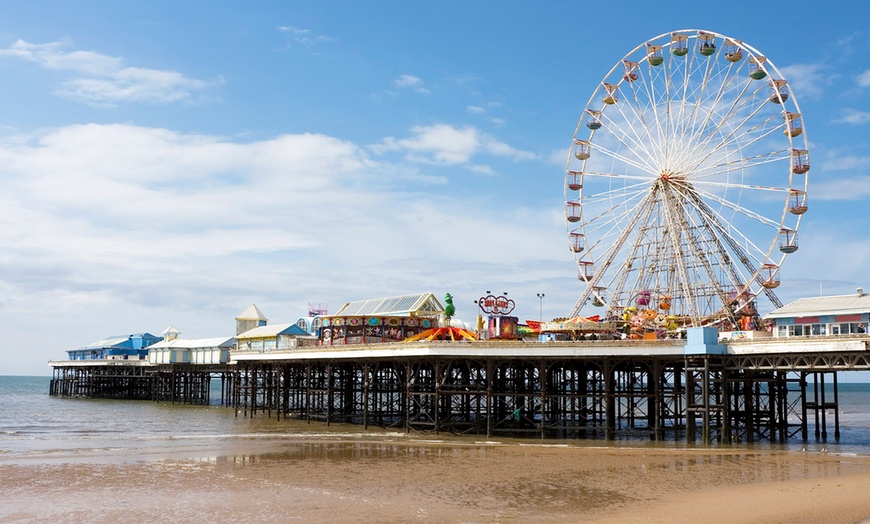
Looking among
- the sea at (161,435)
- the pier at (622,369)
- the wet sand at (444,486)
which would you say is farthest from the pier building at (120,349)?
the wet sand at (444,486)

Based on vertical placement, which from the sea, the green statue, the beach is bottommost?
the sea

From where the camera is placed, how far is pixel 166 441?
38469 mm

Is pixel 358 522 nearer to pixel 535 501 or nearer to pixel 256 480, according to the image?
pixel 535 501

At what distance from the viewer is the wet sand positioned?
20.3 meters

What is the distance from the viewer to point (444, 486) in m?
24.3

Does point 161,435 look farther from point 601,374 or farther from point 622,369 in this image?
point 622,369

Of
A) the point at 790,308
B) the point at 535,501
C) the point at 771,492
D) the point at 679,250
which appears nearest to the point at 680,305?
the point at 679,250

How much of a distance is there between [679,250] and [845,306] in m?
12.5

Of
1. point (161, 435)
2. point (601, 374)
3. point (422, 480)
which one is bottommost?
point (161, 435)

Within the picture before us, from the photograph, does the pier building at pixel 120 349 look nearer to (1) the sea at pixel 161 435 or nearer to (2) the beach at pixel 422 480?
(1) the sea at pixel 161 435

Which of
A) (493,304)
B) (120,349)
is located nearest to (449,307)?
(493,304)

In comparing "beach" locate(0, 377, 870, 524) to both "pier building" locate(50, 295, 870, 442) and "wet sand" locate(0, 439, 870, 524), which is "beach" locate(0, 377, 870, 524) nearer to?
"wet sand" locate(0, 439, 870, 524)

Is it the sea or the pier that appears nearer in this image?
the sea

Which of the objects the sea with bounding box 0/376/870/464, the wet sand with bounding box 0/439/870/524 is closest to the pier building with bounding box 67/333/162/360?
the sea with bounding box 0/376/870/464
